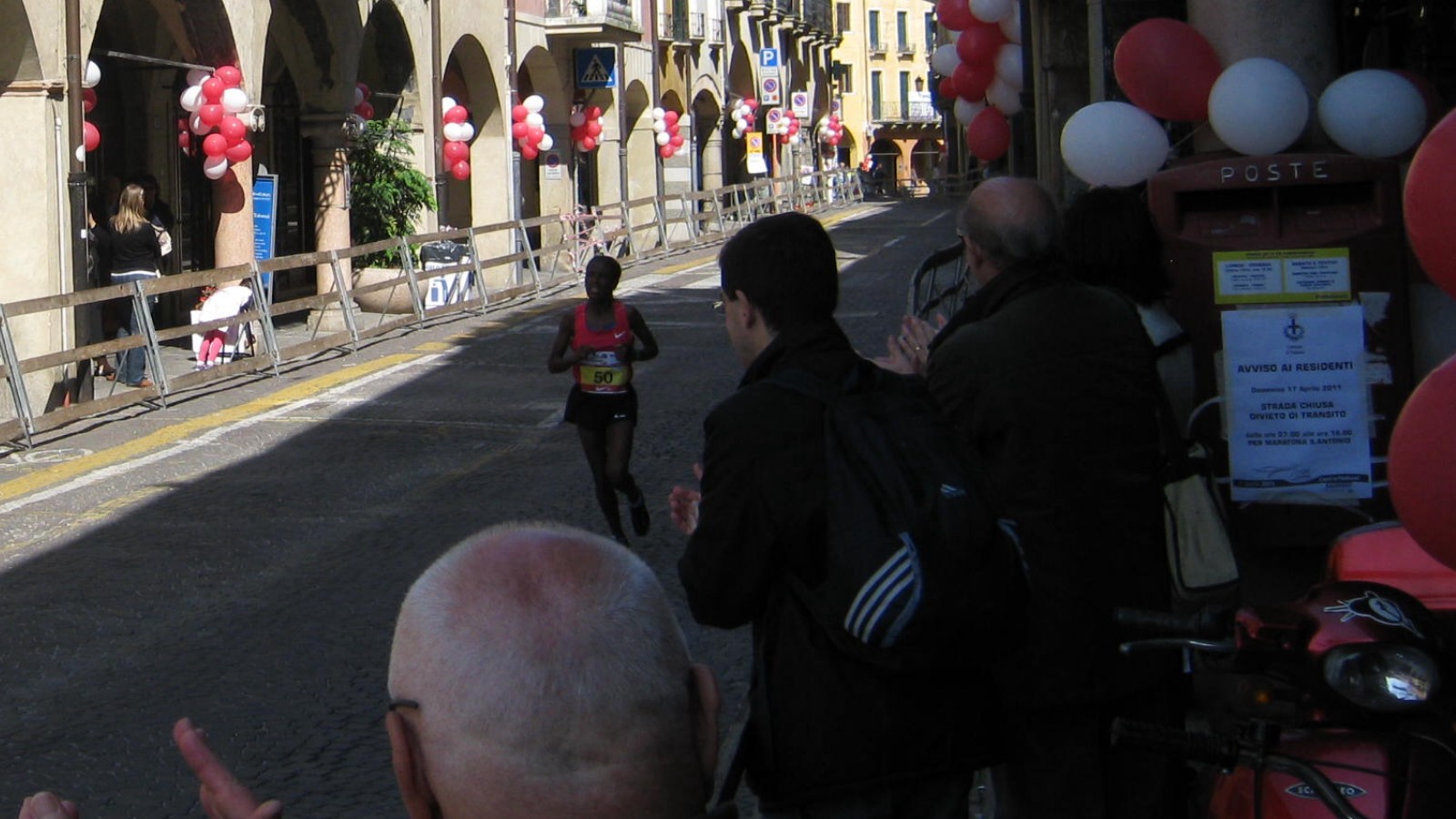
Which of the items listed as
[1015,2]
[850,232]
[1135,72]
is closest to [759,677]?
→ [1135,72]

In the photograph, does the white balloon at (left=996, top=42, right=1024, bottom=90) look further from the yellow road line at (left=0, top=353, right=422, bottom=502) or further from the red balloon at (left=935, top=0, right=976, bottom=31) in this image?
the yellow road line at (left=0, top=353, right=422, bottom=502)

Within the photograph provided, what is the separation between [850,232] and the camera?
3472 cm

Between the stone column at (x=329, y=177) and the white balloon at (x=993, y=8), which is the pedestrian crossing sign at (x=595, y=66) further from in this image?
the white balloon at (x=993, y=8)

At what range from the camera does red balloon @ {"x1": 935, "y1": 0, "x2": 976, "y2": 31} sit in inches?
496

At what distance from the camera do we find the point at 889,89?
285ft

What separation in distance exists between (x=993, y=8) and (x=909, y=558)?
32.4 feet

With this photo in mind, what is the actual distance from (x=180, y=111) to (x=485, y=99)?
770cm

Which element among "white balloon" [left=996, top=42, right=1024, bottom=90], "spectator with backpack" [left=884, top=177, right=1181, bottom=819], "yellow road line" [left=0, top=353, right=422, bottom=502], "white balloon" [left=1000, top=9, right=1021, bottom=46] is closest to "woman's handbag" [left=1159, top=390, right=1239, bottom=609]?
"spectator with backpack" [left=884, top=177, right=1181, bottom=819]

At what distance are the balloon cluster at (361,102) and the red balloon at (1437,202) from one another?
20.7 m

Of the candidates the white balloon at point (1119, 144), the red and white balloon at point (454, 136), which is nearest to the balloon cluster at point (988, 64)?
the white balloon at point (1119, 144)

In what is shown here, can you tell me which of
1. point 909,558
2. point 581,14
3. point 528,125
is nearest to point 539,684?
point 909,558

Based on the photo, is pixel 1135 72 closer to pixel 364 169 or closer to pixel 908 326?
pixel 908 326

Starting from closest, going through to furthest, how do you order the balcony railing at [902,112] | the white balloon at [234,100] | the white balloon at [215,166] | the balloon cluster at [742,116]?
the white balloon at [234,100]
the white balloon at [215,166]
the balloon cluster at [742,116]
the balcony railing at [902,112]

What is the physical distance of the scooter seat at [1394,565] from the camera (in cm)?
390
